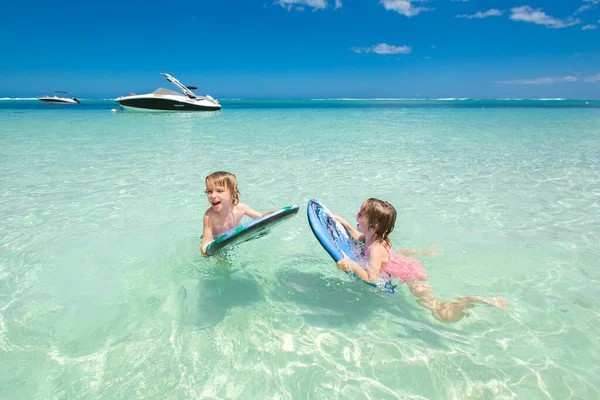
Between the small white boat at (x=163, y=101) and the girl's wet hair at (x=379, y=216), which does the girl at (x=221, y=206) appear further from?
the small white boat at (x=163, y=101)

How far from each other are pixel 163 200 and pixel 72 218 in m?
1.40

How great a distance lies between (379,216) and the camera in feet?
10.2

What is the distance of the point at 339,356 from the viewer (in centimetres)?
262

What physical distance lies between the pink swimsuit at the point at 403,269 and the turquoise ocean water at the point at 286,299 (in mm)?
140

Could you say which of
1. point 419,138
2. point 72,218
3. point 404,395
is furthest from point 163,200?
point 419,138

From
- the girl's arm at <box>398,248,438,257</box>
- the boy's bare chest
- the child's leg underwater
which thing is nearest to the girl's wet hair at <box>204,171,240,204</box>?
the boy's bare chest

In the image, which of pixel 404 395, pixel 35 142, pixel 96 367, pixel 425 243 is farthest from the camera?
pixel 35 142

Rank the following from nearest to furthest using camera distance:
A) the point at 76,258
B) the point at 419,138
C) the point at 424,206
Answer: the point at 76,258, the point at 424,206, the point at 419,138

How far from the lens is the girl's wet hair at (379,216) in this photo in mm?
3113

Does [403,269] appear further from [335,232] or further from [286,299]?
[286,299]

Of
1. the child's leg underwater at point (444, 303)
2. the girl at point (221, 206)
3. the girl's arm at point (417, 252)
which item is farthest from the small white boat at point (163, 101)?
the child's leg underwater at point (444, 303)

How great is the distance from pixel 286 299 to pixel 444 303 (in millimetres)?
1417

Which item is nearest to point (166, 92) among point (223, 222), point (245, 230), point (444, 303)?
point (223, 222)

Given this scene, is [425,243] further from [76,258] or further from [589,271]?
[76,258]
